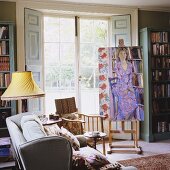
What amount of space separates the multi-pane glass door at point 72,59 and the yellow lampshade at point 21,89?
211 centimetres

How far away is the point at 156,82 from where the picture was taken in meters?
5.62

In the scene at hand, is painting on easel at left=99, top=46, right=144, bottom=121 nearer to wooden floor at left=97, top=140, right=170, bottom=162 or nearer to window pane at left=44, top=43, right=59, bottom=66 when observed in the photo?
wooden floor at left=97, top=140, right=170, bottom=162

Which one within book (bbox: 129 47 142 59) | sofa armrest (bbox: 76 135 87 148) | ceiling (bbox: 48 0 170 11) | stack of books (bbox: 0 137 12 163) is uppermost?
ceiling (bbox: 48 0 170 11)

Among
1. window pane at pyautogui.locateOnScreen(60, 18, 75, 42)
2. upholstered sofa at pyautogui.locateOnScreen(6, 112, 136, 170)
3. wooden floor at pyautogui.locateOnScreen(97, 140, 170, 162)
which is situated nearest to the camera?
upholstered sofa at pyautogui.locateOnScreen(6, 112, 136, 170)

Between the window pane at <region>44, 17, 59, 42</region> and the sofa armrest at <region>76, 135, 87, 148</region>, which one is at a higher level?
the window pane at <region>44, 17, 59, 42</region>

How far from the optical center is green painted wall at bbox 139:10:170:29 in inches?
225

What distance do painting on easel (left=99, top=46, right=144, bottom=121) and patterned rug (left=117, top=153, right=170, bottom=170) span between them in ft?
2.53

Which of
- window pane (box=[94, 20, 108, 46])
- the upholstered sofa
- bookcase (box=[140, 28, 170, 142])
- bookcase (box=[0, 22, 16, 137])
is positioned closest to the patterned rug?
bookcase (box=[140, 28, 170, 142])

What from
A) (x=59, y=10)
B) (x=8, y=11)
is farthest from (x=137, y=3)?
(x=8, y=11)

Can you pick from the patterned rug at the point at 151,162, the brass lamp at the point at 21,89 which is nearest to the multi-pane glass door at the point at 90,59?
the patterned rug at the point at 151,162

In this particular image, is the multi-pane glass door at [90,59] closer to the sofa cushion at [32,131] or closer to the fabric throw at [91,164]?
the sofa cushion at [32,131]

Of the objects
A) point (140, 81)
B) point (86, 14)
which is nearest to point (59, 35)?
point (86, 14)

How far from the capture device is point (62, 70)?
5.54 meters

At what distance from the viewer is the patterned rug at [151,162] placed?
157 inches
